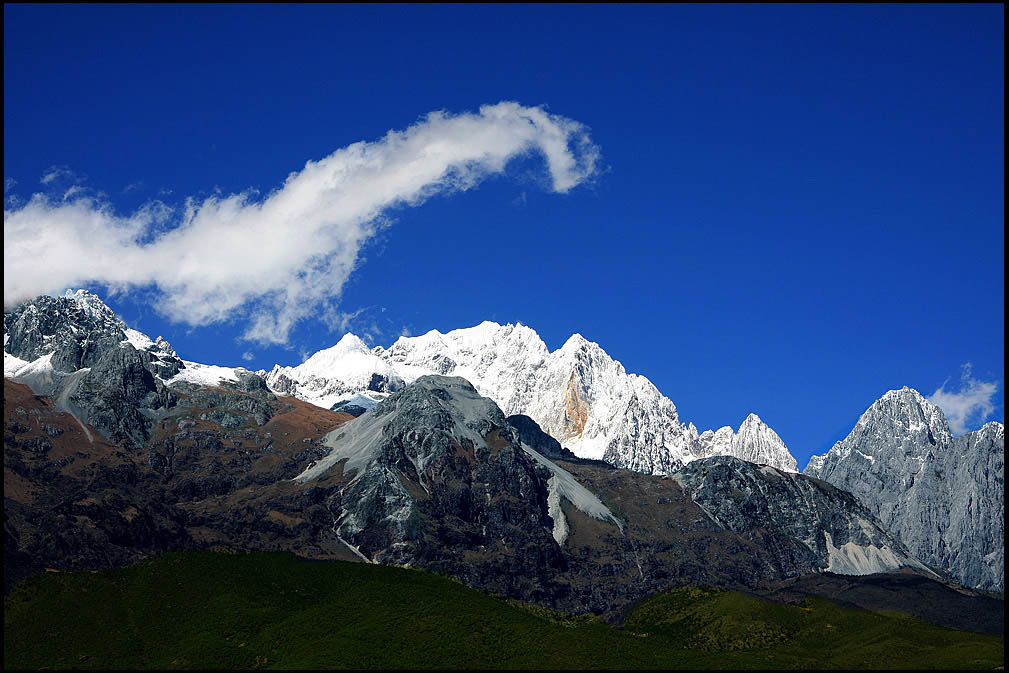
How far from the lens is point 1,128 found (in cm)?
14912

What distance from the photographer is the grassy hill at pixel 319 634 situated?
163 metres

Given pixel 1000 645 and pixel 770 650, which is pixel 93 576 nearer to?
pixel 770 650

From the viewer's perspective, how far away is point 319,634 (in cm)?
17150

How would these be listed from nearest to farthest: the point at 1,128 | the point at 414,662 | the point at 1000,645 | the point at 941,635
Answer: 1. the point at 1,128
2. the point at 414,662
3. the point at 1000,645
4. the point at 941,635

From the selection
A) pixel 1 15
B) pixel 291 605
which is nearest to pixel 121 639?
pixel 291 605

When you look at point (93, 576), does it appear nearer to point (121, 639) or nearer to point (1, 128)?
point (121, 639)

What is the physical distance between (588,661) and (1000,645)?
228 feet

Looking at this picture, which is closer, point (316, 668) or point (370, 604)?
point (316, 668)

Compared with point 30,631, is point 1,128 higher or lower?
higher

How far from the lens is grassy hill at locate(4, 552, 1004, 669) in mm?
163375

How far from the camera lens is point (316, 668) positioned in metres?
156

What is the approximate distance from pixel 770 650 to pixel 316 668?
273ft

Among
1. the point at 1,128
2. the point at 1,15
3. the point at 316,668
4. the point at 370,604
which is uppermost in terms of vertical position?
the point at 1,15

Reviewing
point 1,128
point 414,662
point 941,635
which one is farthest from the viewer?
point 941,635
